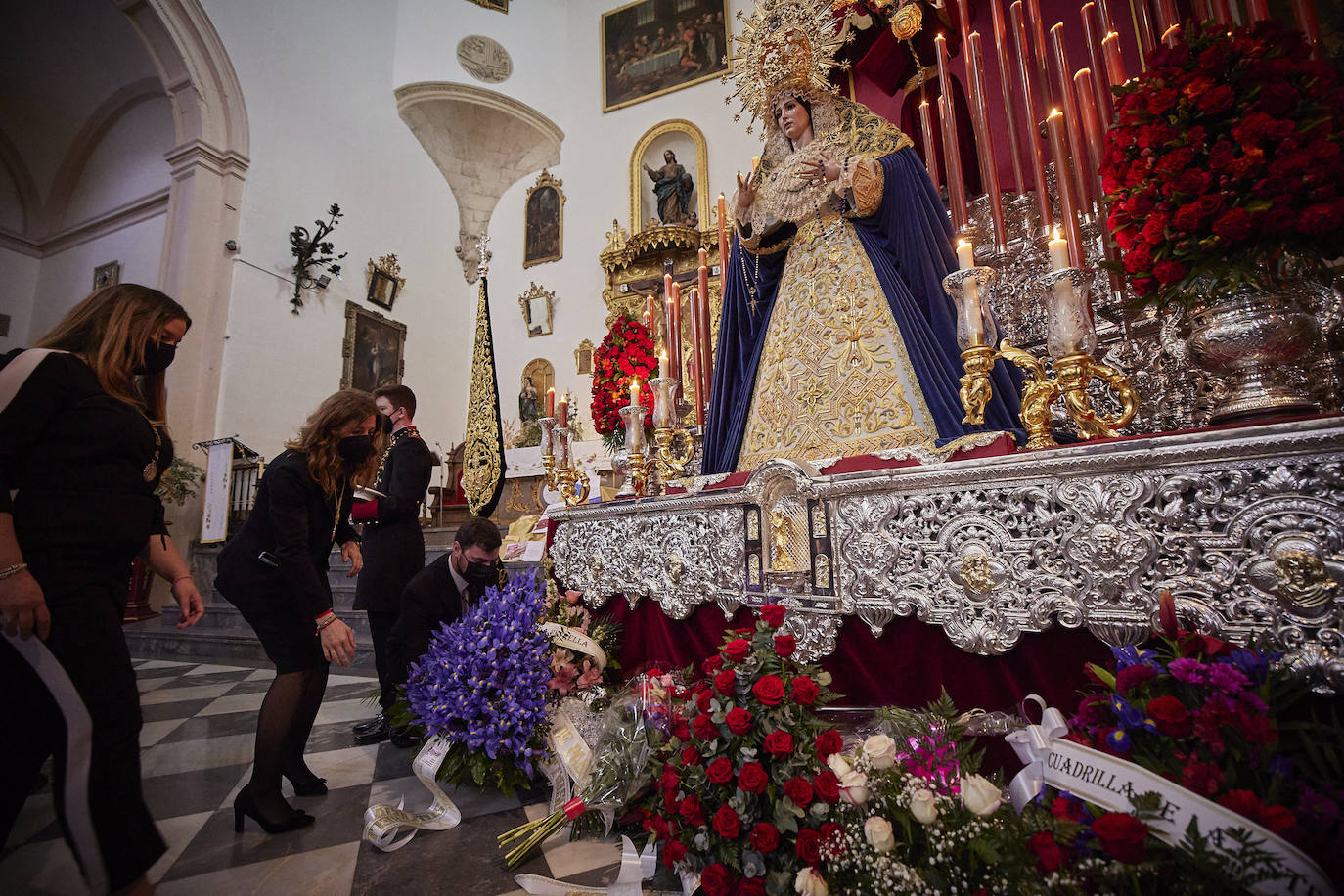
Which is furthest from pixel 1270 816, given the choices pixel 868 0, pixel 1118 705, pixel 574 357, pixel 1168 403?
pixel 574 357

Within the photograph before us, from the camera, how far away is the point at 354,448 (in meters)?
2.32

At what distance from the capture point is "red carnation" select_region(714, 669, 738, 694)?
146 cm

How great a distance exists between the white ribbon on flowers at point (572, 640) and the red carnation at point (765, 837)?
1.03 meters

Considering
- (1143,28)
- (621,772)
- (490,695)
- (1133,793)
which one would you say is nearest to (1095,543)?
(1133,793)

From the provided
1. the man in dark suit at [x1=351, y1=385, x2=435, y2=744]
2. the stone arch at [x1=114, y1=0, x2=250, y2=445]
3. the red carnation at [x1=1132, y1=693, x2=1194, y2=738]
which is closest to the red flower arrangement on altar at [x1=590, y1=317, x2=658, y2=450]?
the man in dark suit at [x1=351, y1=385, x2=435, y2=744]

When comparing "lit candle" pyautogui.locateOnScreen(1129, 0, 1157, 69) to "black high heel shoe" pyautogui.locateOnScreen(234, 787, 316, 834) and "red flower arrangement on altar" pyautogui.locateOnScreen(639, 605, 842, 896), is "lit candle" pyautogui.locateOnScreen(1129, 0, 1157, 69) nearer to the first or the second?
"red flower arrangement on altar" pyautogui.locateOnScreen(639, 605, 842, 896)

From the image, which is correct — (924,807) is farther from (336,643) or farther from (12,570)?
(12,570)

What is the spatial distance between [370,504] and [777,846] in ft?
8.36

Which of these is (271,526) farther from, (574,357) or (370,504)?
(574,357)

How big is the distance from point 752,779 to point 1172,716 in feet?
2.63

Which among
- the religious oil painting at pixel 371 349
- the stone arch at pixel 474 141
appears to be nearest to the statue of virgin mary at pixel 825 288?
the religious oil painting at pixel 371 349

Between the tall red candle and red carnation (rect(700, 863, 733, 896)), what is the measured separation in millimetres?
3119

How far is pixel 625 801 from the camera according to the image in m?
1.73

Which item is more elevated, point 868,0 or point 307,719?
point 868,0
